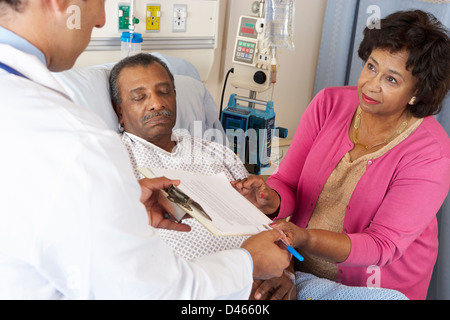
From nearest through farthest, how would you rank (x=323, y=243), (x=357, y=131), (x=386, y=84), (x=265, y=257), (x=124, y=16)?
1. (x=265, y=257)
2. (x=323, y=243)
3. (x=386, y=84)
4. (x=357, y=131)
5. (x=124, y=16)

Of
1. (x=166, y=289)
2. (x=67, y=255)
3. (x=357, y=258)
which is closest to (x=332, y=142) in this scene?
(x=357, y=258)

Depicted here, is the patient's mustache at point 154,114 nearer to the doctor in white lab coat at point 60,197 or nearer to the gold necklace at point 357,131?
the gold necklace at point 357,131

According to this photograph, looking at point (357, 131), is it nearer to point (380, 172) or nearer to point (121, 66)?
point (380, 172)

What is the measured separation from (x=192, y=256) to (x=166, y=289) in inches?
29.3

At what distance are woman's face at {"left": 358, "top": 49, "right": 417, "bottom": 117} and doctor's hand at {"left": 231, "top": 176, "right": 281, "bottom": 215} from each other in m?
0.44

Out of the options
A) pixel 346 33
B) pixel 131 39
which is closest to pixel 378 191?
pixel 131 39

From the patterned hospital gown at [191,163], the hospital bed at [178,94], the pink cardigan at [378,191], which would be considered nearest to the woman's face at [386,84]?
the pink cardigan at [378,191]

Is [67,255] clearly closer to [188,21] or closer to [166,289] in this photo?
[166,289]

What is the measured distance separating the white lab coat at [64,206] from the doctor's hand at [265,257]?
0.28 meters

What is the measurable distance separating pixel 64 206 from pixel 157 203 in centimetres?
59

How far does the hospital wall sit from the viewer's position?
303cm

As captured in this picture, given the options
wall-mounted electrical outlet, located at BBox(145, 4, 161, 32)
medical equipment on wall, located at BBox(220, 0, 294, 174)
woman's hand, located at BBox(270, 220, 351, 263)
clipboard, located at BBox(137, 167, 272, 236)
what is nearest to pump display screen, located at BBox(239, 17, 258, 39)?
medical equipment on wall, located at BBox(220, 0, 294, 174)

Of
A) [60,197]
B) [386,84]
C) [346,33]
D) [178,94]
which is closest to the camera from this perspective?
[60,197]

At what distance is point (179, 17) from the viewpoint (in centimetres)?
256
